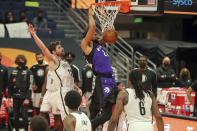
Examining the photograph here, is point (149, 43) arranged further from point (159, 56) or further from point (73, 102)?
point (73, 102)

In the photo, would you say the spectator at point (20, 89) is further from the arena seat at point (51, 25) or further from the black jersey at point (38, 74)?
the arena seat at point (51, 25)

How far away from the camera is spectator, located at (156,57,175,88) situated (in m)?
14.0

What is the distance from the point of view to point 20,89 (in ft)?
36.0

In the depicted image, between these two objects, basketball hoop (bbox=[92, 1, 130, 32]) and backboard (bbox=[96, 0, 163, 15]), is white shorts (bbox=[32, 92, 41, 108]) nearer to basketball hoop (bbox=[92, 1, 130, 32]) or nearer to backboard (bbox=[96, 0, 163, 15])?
backboard (bbox=[96, 0, 163, 15])

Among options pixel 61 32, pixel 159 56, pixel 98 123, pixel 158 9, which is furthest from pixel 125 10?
pixel 159 56

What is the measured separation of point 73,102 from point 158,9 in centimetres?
507

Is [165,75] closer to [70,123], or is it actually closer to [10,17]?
[10,17]

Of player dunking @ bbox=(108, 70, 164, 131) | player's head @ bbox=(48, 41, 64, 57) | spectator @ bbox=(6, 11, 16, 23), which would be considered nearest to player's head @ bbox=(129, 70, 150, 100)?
player dunking @ bbox=(108, 70, 164, 131)

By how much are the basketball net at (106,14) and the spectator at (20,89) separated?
282cm

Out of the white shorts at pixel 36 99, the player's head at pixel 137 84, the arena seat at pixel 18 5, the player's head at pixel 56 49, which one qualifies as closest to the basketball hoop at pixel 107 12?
the player's head at pixel 56 49

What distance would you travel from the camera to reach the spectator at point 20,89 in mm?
10898

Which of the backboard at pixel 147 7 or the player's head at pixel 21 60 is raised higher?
the backboard at pixel 147 7

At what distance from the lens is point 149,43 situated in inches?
794

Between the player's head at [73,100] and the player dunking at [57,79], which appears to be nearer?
the player's head at [73,100]
